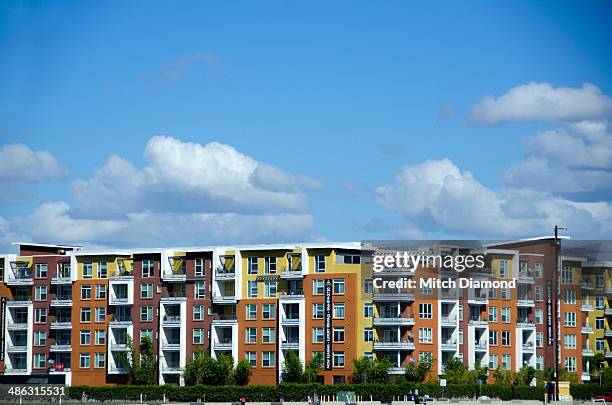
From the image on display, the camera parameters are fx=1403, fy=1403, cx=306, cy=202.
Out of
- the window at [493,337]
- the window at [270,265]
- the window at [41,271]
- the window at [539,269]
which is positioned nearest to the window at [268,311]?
the window at [270,265]

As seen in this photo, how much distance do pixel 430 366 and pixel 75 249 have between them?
45.4 metres

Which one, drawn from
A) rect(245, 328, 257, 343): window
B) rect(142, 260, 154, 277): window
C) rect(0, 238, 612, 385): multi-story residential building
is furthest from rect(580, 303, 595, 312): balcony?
rect(142, 260, 154, 277): window

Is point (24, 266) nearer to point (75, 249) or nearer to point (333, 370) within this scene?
point (75, 249)

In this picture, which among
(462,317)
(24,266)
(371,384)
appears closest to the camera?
(371,384)

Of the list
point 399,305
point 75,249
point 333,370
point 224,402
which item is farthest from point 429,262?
point 75,249

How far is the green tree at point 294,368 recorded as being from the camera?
14350cm

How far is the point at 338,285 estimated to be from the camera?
477ft

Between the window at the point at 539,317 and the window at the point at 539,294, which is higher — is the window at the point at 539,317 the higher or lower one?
the lower one

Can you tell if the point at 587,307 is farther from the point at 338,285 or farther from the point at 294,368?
the point at 294,368

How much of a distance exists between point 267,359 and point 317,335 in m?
6.34

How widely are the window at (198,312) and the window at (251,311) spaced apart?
5345 millimetres

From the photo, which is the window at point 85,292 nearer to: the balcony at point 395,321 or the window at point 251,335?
the window at point 251,335

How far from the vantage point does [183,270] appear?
152875mm

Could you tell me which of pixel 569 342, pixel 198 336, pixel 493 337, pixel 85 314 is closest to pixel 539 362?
pixel 569 342
